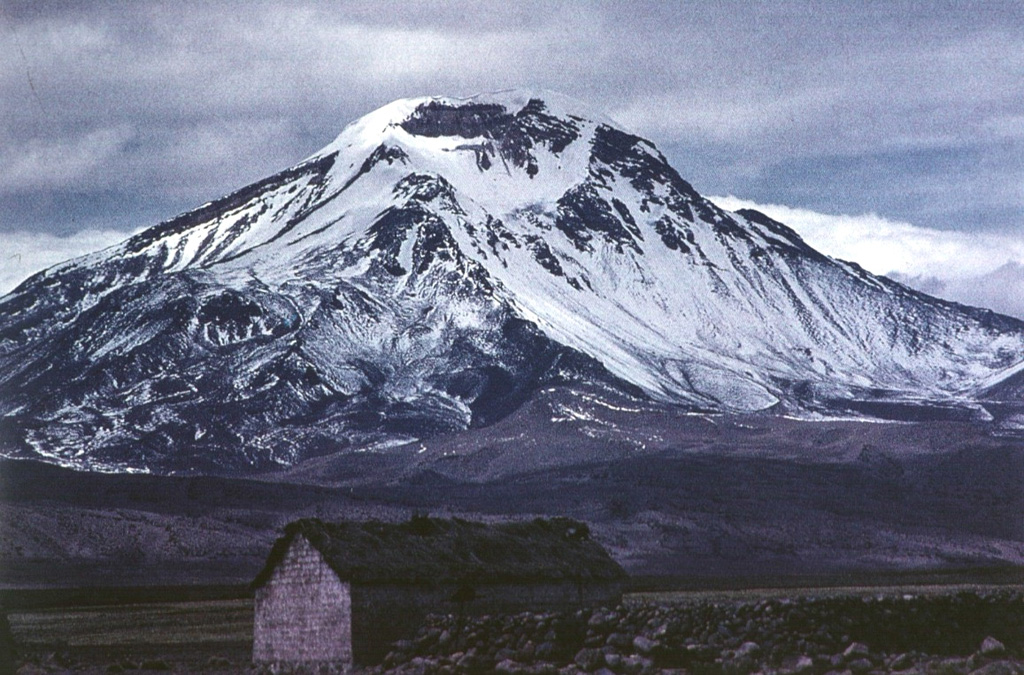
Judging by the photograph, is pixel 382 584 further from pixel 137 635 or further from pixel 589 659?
pixel 137 635

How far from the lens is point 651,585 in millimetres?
106000

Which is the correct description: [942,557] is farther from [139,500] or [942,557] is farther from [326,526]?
[326,526]

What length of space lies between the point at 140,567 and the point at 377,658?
80.9 m

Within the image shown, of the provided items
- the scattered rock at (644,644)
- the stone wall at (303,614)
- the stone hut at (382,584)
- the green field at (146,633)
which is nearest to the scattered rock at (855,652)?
the scattered rock at (644,644)

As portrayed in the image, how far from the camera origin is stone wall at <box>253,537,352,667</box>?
50.2 m

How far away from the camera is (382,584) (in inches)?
2008

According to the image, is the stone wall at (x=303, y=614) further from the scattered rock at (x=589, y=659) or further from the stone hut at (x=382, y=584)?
the scattered rock at (x=589, y=659)

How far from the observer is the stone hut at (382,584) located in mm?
50375

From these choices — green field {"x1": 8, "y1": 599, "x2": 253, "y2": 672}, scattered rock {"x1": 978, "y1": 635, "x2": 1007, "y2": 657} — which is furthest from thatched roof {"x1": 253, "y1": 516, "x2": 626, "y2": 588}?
scattered rock {"x1": 978, "y1": 635, "x2": 1007, "y2": 657}

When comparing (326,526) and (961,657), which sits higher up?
(326,526)

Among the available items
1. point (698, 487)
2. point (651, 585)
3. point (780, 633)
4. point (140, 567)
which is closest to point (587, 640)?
point (780, 633)

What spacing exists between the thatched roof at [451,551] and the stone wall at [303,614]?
0.45m

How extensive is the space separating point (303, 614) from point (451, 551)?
19.5 ft

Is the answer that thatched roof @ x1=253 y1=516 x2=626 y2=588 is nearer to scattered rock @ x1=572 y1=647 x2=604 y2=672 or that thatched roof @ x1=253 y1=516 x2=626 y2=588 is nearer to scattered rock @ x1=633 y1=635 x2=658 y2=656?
scattered rock @ x1=572 y1=647 x2=604 y2=672
